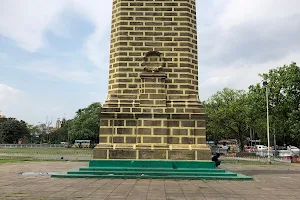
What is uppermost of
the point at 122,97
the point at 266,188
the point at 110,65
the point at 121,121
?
the point at 110,65

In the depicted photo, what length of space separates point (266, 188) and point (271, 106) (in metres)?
19.6

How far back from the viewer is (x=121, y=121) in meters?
10.1

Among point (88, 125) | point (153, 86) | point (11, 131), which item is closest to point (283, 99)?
point (153, 86)

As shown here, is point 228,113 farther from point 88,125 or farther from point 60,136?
point 60,136

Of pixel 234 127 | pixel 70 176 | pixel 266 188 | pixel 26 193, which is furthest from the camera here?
pixel 234 127

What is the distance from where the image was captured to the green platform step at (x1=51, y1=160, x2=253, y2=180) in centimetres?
888

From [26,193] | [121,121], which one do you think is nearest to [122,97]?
[121,121]

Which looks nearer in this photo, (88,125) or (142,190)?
(142,190)

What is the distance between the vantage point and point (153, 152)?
9758 millimetres

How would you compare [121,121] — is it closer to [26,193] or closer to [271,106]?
[26,193]

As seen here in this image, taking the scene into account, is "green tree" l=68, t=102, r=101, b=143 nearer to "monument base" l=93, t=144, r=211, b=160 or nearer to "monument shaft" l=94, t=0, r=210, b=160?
"monument shaft" l=94, t=0, r=210, b=160

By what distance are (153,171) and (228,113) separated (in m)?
25.2

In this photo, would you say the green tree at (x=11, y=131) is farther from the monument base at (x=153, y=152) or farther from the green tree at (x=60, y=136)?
the monument base at (x=153, y=152)

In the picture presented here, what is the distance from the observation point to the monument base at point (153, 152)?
9680 millimetres
